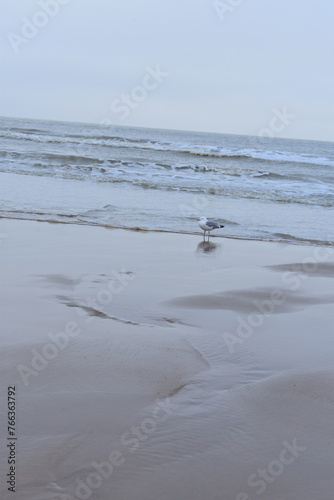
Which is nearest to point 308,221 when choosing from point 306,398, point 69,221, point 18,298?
point 69,221

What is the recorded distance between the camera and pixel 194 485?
3145 mm

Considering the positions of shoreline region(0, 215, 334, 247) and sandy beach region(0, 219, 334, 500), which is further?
shoreline region(0, 215, 334, 247)

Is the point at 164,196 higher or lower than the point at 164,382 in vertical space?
higher

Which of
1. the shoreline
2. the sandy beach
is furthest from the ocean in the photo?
the sandy beach

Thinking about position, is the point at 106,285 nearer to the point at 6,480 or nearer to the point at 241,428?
the point at 241,428

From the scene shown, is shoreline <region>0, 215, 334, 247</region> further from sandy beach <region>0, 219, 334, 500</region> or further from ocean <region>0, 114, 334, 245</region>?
sandy beach <region>0, 219, 334, 500</region>

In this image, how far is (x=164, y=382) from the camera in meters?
4.38

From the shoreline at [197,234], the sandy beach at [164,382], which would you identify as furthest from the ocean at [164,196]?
the sandy beach at [164,382]

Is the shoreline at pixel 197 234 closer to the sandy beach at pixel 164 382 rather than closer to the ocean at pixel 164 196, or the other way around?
the ocean at pixel 164 196

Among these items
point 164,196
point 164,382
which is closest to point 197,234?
point 164,196

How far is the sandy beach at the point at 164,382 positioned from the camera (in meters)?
3.22

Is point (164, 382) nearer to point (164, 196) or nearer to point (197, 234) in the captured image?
point (197, 234)

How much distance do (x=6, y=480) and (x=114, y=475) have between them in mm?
515

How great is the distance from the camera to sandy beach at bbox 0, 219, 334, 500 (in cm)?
322
